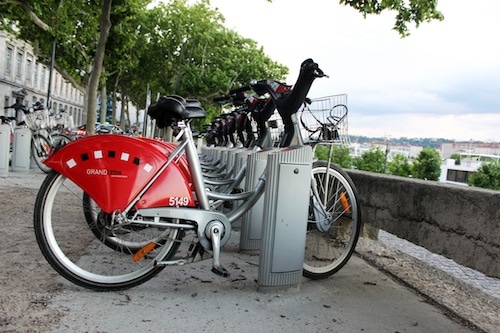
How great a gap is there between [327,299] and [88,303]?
166 centimetres

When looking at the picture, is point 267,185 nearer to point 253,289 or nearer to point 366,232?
point 253,289

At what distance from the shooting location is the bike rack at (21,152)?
1117 cm

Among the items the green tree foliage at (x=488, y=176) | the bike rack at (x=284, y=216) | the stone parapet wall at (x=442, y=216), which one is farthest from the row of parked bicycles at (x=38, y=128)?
the green tree foliage at (x=488, y=176)

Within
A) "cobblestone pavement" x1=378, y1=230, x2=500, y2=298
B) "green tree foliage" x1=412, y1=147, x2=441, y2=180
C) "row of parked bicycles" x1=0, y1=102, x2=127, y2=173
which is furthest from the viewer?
"green tree foliage" x1=412, y1=147, x2=441, y2=180

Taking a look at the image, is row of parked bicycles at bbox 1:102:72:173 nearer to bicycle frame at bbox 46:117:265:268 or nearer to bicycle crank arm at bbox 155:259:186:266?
bicycle frame at bbox 46:117:265:268

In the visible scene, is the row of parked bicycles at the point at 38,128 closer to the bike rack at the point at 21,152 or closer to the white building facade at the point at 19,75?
the bike rack at the point at 21,152

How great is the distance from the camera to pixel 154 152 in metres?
3.32

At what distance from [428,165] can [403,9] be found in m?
51.1

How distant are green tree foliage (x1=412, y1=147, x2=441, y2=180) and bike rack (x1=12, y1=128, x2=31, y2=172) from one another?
168ft

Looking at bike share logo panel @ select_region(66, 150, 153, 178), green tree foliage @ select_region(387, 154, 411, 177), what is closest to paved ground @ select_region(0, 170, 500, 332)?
bike share logo panel @ select_region(66, 150, 153, 178)

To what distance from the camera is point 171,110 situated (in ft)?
11.0

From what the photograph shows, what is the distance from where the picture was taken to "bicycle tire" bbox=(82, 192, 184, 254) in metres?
3.37

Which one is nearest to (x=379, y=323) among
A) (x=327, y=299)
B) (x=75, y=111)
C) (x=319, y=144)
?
(x=327, y=299)

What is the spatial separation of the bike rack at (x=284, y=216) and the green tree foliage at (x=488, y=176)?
49621mm
